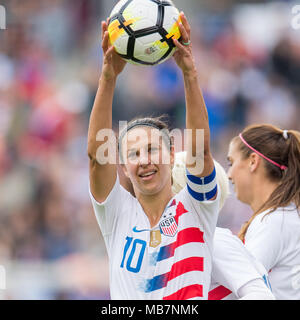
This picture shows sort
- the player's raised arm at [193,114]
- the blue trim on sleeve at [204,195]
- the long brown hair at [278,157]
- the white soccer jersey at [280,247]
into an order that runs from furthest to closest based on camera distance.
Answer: the long brown hair at [278,157]
the white soccer jersey at [280,247]
the blue trim on sleeve at [204,195]
the player's raised arm at [193,114]

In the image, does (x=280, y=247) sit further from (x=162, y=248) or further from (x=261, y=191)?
(x=162, y=248)

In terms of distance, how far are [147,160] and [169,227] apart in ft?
1.17

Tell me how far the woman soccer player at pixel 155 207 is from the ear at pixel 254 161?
1.14m

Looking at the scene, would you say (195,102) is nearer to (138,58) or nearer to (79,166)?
(138,58)

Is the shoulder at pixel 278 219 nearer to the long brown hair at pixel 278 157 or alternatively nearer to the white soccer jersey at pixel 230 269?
the long brown hair at pixel 278 157

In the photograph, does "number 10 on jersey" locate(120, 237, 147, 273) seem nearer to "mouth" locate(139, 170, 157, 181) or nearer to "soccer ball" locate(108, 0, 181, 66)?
"mouth" locate(139, 170, 157, 181)

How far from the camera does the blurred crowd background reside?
Answer: 754 cm

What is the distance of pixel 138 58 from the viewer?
305 cm

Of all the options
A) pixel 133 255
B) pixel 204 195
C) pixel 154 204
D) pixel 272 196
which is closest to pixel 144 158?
pixel 154 204

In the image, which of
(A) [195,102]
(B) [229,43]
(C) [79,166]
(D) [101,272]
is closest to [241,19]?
(B) [229,43]

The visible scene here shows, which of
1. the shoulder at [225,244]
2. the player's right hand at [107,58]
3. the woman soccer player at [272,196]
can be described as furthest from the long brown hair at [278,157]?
the player's right hand at [107,58]

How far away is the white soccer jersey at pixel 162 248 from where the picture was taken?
9.38 feet

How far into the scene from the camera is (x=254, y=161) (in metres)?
4.12
